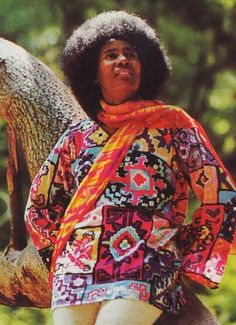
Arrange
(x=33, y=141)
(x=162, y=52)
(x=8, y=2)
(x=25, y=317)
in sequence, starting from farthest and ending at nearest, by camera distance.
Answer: (x=8, y=2), (x=25, y=317), (x=33, y=141), (x=162, y=52)

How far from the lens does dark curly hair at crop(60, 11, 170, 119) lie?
6.42 feet

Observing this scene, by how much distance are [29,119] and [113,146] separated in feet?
2.66

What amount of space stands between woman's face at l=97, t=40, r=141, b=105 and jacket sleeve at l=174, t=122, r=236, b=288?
14 cm

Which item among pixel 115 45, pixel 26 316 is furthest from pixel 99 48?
pixel 26 316

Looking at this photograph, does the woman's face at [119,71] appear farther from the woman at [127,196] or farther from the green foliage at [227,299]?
the green foliage at [227,299]

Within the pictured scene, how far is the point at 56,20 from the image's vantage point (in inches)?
152

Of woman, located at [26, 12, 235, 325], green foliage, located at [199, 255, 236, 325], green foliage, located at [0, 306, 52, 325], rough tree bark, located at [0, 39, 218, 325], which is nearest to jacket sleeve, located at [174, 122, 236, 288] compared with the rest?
woman, located at [26, 12, 235, 325]

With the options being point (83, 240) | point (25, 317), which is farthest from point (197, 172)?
point (25, 317)

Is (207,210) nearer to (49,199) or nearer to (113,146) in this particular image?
(113,146)

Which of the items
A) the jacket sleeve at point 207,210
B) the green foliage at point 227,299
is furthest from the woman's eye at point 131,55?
the green foliage at point 227,299

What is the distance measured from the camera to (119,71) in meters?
1.91

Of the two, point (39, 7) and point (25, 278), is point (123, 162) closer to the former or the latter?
point (25, 278)

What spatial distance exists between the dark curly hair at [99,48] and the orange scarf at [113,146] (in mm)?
79

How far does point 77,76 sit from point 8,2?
5.82 feet
